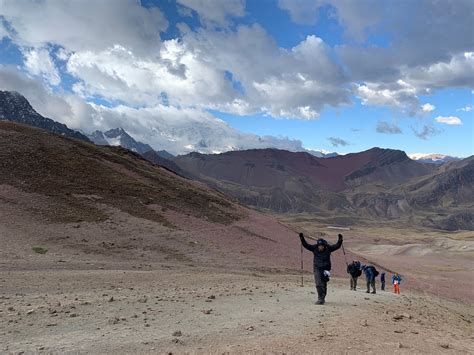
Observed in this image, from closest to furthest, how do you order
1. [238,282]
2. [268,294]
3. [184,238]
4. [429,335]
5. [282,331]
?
[282,331]
[429,335]
[268,294]
[238,282]
[184,238]

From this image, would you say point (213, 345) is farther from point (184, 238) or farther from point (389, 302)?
point (184, 238)

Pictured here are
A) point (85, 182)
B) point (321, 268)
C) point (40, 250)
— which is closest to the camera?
point (321, 268)

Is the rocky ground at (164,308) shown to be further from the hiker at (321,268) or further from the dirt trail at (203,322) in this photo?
the hiker at (321,268)

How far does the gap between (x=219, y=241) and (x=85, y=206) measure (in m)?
12.5

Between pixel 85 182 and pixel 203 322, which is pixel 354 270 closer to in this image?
pixel 203 322

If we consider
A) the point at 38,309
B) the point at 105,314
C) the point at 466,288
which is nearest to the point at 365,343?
the point at 105,314

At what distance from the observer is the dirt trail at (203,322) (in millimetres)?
10148

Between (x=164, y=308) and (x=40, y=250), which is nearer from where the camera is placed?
(x=164, y=308)

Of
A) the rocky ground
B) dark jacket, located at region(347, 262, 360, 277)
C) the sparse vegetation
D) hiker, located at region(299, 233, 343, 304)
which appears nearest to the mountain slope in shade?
the rocky ground

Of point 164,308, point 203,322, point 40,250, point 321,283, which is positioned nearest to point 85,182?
point 40,250

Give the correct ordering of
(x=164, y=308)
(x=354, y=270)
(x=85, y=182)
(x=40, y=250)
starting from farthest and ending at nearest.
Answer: (x=85, y=182), (x=40, y=250), (x=354, y=270), (x=164, y=308)

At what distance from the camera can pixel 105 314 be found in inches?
513

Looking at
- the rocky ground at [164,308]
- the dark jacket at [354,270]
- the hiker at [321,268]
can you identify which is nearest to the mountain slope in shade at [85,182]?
the rocky ground at [164,308]

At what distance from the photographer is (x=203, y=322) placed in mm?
12367
